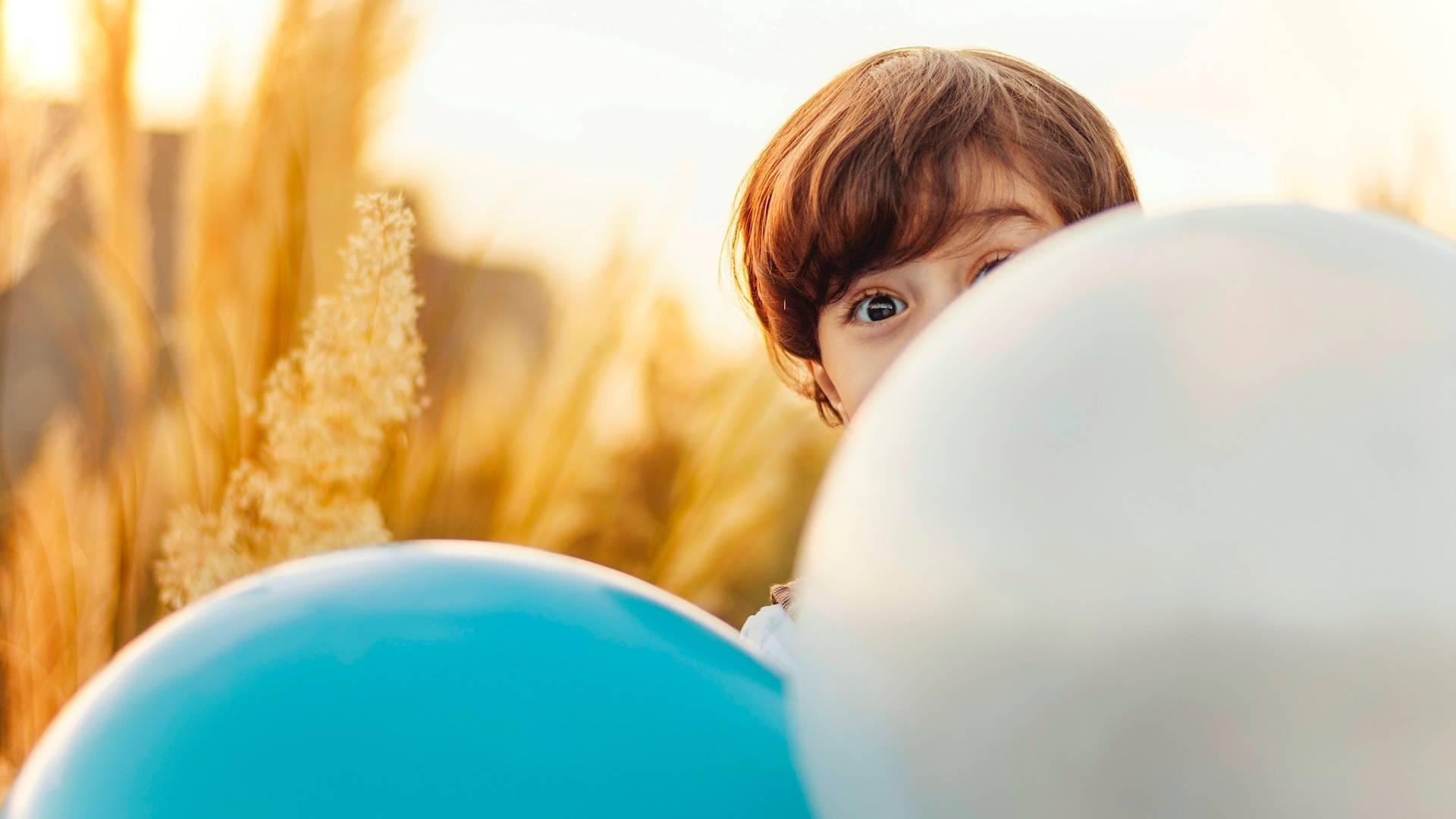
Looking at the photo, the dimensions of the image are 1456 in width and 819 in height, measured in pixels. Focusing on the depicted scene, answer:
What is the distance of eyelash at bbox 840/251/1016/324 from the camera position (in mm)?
1032

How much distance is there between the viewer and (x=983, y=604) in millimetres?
387

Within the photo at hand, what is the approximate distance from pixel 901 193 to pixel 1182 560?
0.73 metres

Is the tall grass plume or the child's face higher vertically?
the child's face

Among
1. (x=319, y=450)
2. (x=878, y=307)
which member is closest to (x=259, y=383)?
(x=319, y=450)

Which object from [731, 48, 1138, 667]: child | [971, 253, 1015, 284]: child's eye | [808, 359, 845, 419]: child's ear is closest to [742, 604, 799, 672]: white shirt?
[731, 48, 1138, 667]: child

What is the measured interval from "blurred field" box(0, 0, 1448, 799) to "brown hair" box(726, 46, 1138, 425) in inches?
29.1

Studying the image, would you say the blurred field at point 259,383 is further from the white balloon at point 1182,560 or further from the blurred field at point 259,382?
the white balloon at point 1182,560

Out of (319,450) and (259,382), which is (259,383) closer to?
(259,382)

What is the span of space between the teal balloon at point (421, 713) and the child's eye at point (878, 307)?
0.52 m

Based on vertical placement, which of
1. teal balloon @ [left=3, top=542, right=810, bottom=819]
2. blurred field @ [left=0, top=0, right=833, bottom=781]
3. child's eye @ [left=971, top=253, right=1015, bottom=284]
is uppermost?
child's eye @ [left=971, top=253, right=1015, bottom=284]

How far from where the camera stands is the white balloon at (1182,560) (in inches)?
14.6

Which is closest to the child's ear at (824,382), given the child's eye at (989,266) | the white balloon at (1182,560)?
the child's eye at (989,266)

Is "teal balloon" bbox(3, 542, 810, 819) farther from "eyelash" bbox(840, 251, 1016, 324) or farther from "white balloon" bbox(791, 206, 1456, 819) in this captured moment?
"eyelash" bbox(840, 251, 1016, 324)

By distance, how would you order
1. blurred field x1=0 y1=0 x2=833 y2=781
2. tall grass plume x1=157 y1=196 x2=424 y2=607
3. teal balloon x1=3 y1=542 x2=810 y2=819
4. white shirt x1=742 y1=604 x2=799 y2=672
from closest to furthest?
teal balloon x1=3 y1=542 x2=810 y2=819, white shirt x1=742 y1=604 x2=799 y2=672, tall grass plume x1=157 y1=196 x2=424 y2=607, blurred field x1=0 y1=0 x2=833 y2=781
